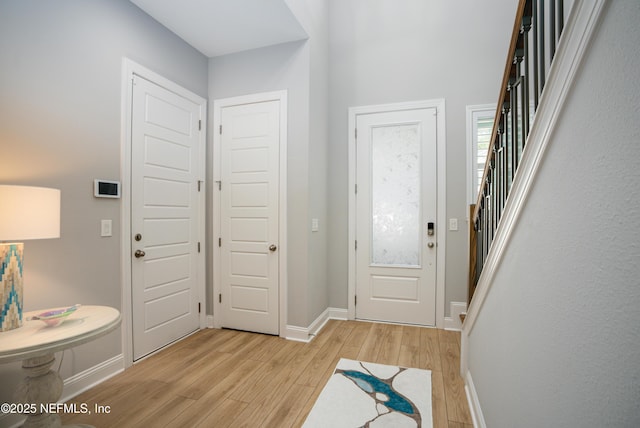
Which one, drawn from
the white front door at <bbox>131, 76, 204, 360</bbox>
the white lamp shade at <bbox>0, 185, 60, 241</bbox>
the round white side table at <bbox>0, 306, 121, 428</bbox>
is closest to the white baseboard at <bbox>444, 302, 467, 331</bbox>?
the white front door at <bbox>131, 76, 204, 360</bbox>

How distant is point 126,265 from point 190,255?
2.33 feet

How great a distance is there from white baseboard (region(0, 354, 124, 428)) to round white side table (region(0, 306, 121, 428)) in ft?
1.42

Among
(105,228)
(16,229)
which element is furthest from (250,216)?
(16,229)

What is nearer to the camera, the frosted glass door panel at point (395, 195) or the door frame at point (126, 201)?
the door frame at point (126, 201)

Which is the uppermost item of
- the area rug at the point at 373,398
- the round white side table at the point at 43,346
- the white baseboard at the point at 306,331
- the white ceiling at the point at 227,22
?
the white ceiling at the point at 227,22

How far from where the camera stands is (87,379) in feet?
6.78

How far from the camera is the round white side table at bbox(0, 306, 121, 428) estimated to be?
4.30 feet

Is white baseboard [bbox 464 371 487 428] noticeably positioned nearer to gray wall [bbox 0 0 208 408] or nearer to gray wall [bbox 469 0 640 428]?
gray wall [bbox 469 0 640 428]

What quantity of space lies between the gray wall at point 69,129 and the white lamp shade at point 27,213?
463 millimetres

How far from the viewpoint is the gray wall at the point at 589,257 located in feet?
1.77

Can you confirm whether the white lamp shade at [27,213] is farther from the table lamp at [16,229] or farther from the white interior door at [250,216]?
the white interior door at [250,216]

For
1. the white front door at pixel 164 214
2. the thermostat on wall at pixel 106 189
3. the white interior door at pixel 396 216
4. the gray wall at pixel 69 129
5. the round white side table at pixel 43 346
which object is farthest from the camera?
the white interior door at pixel 396 216

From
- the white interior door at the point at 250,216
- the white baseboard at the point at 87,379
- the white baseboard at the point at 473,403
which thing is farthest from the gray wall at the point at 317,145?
the white baseboard at the point at 87,379

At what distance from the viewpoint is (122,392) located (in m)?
2.05
